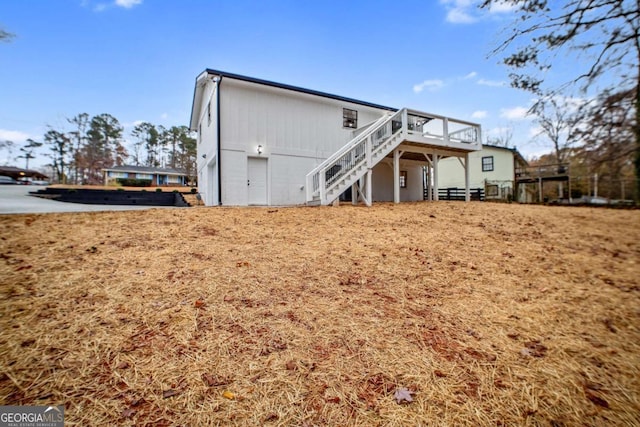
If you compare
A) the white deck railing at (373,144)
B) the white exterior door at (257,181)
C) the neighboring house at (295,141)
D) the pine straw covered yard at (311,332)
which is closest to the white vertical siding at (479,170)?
the white deck railing at (373,144)

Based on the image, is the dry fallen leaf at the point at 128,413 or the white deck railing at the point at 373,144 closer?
the dry fallen leaf at the point at 128,413

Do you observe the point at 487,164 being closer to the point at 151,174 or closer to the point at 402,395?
the point at 402,395

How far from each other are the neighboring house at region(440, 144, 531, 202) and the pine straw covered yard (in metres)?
18.6

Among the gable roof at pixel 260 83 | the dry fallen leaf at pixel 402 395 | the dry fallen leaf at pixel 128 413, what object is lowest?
the dry fallen leaf at pixel 402 395

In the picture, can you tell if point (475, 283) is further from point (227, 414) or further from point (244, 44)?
point (244, 44)

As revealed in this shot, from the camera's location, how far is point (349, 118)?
13547mm

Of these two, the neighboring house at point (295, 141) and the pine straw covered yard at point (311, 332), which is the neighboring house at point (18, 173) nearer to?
the neighboring house at point (295, 141)

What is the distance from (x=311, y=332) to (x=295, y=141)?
10.5 m

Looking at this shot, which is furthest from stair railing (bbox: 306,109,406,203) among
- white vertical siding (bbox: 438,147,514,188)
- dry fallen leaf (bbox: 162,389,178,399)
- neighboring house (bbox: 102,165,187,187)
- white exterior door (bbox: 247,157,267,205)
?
neighboring house (bbox: 102,165,187,187)

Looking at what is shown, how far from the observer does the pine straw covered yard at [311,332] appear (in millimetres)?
1629

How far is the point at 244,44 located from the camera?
40.3ft

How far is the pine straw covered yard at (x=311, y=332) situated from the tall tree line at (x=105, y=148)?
97.5ft

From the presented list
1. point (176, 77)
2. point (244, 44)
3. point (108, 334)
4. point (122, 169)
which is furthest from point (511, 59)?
point (122, 169)

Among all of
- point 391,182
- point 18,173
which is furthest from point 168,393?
point 18,173
